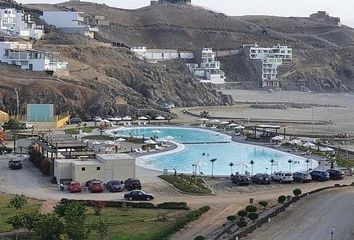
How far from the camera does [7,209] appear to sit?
2717 cm

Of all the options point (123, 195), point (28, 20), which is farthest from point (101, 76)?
point (123, 195)

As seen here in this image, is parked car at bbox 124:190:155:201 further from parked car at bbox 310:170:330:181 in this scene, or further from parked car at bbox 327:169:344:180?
parked car at bbox 327:169:344:180

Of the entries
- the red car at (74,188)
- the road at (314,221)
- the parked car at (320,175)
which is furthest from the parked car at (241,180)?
the red car at (74,188)

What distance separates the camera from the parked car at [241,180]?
110 feet

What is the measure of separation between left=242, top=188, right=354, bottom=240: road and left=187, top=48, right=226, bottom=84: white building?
7981 centimetres

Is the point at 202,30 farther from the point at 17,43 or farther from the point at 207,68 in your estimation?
the point at 17,43

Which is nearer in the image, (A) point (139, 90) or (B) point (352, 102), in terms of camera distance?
(A) point (139, 90)

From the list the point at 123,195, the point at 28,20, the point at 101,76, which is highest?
the point at 28,20

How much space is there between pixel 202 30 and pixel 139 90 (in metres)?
58.7

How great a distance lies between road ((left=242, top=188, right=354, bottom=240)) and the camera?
22016mm

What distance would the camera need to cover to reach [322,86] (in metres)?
115

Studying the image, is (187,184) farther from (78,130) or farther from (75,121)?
(75,121)

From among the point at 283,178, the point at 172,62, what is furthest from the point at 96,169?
the point at 172,62

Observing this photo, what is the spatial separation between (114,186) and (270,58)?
294 feet
